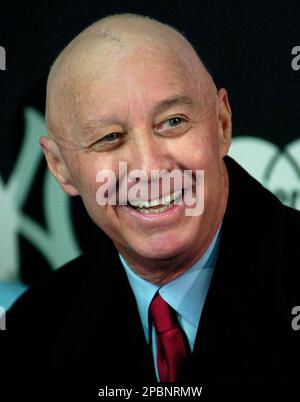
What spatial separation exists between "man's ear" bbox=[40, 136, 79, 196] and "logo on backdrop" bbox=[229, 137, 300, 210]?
0.34m

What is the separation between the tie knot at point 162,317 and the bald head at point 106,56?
11.7 inches

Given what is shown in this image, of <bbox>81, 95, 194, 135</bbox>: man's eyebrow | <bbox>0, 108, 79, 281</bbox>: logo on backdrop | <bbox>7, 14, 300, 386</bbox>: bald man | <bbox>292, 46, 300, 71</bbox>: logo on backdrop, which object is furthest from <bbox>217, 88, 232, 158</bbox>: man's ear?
<bbox>0, 108, 79, 281</bbox>: logo on backdrop

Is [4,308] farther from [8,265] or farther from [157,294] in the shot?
[157,294]

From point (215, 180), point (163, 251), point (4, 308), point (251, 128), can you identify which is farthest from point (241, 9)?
point (4, 308)

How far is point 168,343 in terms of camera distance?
3.53ft

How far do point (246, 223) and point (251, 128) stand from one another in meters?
0.27

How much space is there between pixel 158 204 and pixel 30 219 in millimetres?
538

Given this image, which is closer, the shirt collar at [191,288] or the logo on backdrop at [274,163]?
the shirt collar at [191,288]

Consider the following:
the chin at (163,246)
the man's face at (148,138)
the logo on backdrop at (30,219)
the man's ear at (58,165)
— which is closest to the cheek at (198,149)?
the man's face at (148,138)

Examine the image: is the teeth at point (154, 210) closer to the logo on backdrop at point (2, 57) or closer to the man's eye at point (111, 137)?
the man's eye at point (111, 137)

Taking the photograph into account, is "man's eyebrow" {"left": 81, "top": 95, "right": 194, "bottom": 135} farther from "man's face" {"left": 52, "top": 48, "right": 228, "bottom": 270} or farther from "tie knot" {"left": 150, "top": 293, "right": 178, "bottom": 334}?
"tie knot" {"left": 150, "top": 293, "right": 178, "bottom": 334}

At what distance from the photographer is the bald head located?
973 mm

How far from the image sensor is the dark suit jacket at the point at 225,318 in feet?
3.36

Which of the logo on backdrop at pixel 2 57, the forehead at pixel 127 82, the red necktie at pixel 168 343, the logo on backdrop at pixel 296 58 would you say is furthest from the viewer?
the logo on backdrop at pixel 2 57
